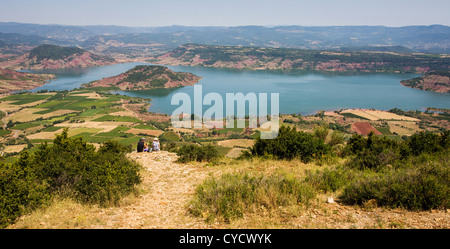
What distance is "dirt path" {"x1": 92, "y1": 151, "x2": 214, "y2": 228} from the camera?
516cm

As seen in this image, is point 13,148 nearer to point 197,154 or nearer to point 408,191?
point 197,154

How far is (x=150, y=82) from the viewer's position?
134000 millimetres

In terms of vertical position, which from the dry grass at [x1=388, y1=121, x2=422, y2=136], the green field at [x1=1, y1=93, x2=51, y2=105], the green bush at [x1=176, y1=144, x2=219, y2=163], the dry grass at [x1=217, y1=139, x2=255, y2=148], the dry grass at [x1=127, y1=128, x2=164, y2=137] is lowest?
the dry grass at [x1=217, y1=139, x2=255, y2=148]

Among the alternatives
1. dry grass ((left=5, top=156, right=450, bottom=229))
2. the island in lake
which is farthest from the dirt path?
the island in lake

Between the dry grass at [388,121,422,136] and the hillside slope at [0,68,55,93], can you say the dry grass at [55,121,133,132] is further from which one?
the hillside slope at [0,68,55,93]

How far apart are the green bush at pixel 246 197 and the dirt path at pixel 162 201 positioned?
1.29 ft

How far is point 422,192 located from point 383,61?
22757cm

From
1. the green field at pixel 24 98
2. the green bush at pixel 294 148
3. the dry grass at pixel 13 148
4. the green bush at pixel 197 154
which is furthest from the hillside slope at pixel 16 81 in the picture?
the green bush at pixel 294 148

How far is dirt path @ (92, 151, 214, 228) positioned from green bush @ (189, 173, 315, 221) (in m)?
0.39

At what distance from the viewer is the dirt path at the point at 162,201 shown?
5156 millimetres

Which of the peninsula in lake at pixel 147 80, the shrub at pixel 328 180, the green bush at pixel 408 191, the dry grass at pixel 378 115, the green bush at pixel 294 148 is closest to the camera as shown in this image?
the green bush at pixel 408 191

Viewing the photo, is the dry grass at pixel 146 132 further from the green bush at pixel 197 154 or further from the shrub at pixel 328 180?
the shrub at pixel 328 180

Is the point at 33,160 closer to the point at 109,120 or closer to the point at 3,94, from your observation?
the point at 109,120
